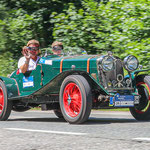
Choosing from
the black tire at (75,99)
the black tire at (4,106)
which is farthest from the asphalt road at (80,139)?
the black tire at (4,106)

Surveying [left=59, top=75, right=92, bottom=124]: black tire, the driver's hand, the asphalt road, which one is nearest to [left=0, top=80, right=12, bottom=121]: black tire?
the driver's hand

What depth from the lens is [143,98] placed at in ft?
24.0

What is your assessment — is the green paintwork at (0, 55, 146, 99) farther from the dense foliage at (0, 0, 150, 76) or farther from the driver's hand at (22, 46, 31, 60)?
the dense foliage at (0, 0, 150, 76)

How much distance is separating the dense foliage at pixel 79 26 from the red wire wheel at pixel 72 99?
175 inches

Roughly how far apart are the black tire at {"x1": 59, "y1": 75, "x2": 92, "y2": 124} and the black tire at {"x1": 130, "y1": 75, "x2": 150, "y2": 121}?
1.20 m

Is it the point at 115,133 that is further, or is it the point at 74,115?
the point at 74,115

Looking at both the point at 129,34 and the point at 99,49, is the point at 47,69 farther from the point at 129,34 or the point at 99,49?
the point at 99,49

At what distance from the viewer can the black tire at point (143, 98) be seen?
726 centimetres

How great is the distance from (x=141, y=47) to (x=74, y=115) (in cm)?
477

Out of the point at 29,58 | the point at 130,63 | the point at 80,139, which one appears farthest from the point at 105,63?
the point at 80,139

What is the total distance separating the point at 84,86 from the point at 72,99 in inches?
19.9

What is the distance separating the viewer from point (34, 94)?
7746mm

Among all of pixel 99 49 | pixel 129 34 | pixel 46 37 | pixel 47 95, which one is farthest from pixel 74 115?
pixel 46 37

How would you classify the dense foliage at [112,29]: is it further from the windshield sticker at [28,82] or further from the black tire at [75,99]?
the black tire at [75,99]
